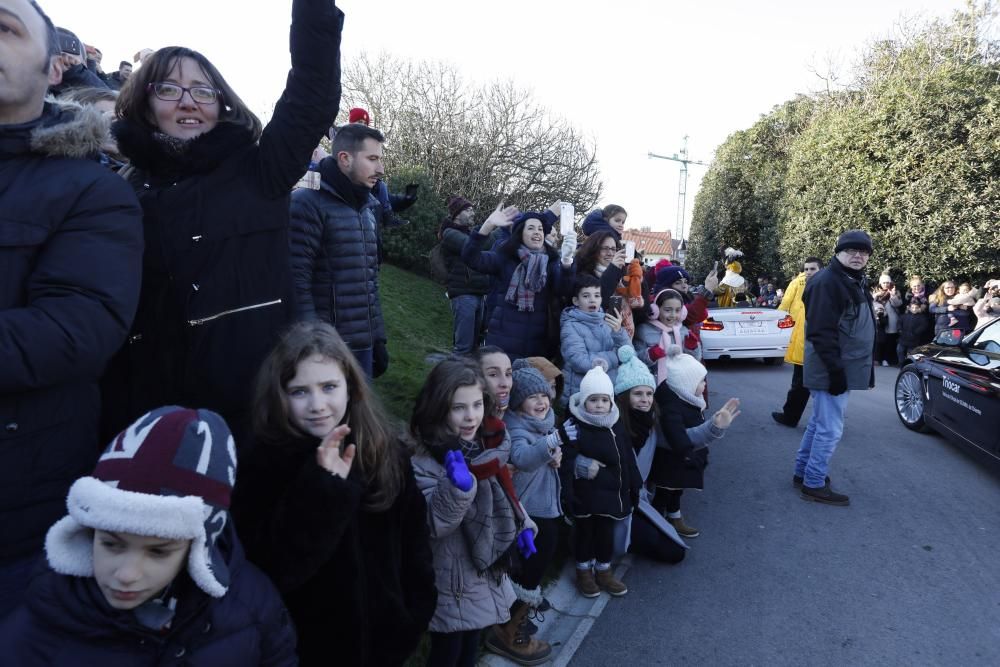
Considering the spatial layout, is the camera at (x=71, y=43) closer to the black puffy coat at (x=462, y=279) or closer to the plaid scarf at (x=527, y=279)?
the plaid scarf at (x=527, y=279)

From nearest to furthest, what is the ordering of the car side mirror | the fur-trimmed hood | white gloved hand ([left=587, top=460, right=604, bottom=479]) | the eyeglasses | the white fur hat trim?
the white fur hat trim
the fur-trimmed hood
the eyeglasses
white gloved hand ([left=587, top=460, right=604, bottom=479])
the car side mirror

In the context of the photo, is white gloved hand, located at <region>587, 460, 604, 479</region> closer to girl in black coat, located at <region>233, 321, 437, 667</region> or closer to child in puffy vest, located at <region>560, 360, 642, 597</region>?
child in puffy vest, located at <region>560, 360, 642, 597</region>

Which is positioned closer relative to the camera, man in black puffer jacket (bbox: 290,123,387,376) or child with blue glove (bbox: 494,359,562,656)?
man in black puffer jacket (bbox: 290,123,387,376)

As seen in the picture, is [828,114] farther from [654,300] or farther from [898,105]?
[654,300]

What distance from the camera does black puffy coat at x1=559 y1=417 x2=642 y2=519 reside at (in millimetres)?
3992

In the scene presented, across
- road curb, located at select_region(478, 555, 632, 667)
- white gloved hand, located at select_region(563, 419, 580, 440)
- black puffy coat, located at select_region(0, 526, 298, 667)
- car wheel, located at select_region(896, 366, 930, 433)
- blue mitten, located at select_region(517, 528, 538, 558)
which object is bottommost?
Answer: road curb, located at select_region(478, 555, 632, 667)

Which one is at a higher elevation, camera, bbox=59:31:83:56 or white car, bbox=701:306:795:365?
camera, bbox=59:31:83:56

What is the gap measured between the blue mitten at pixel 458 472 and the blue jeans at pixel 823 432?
4068 mm

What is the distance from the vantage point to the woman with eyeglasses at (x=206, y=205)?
1915mm

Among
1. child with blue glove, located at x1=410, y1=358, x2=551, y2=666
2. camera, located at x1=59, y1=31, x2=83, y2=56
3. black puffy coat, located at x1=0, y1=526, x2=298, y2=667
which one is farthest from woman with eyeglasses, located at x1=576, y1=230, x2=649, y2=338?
black puffy coat, located at x1=0, y1=526, x2=298, y2=667

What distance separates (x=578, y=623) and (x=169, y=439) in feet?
9.70

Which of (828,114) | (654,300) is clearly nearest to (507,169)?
(828,114)

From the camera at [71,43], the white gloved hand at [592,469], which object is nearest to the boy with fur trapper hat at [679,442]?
the white gloved hand at [592,469]

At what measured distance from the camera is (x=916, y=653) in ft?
11.7
